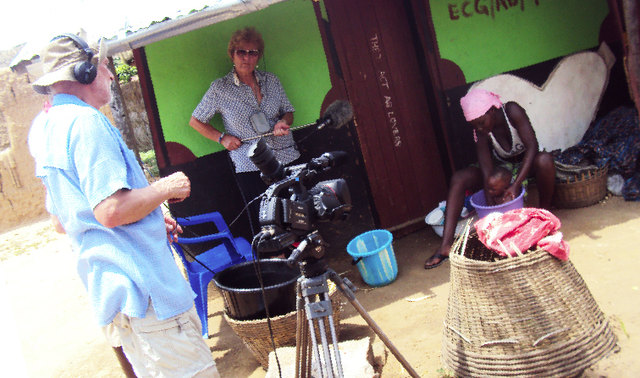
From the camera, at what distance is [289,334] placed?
304cm

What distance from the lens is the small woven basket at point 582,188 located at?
14.8 feet

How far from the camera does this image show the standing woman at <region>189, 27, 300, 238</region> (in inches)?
165

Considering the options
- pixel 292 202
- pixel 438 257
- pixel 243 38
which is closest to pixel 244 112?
pixel 243 38

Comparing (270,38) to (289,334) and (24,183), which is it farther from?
(24,183)

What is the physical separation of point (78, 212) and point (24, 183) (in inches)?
507

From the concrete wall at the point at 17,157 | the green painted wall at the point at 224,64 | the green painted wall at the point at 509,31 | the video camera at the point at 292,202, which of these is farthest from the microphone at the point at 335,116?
the concrete wall at the point at 17,157

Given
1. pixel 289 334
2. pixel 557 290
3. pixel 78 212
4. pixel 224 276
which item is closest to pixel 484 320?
pixel 557 290

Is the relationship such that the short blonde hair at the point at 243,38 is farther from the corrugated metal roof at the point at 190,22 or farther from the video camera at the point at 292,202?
the video camera at the point at 292,202

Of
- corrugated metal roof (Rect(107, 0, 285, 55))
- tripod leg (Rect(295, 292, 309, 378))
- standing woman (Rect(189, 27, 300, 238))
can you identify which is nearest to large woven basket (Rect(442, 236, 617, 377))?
tripod leg (Rect(295, 292, 309, 378))

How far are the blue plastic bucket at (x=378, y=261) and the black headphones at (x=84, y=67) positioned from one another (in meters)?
2.62

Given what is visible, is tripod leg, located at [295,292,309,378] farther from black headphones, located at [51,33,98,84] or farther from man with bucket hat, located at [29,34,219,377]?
black headphones, located at [51,33,98,84]

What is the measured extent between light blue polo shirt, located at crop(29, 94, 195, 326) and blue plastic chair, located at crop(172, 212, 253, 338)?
1.79 m

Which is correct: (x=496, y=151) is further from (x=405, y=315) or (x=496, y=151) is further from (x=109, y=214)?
(x=109, y=214)

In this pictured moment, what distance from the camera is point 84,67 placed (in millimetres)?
1930
